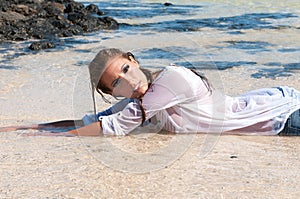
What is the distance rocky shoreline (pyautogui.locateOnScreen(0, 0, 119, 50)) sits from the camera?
32.7ft

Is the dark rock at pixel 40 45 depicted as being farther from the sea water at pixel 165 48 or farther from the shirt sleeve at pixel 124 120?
the shirt sleeve at pixel 124 120

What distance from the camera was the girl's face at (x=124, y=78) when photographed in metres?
3.70

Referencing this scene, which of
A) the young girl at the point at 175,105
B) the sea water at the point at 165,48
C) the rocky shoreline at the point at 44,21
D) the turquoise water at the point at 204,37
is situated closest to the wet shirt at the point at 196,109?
the young girl at the point at 175,105

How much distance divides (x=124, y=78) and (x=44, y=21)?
7623mm

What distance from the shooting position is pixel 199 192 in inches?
123

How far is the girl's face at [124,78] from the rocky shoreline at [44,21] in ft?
17.3

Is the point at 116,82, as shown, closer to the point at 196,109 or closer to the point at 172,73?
the point at 172,73

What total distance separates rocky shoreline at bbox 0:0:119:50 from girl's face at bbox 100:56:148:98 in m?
5.29

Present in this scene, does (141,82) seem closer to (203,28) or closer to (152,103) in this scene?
(152,103)

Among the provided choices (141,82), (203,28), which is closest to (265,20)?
(203,28)

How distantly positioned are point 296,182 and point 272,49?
5415 mm

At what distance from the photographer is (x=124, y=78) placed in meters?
3.71

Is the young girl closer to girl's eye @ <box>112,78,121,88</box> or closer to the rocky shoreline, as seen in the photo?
girl's eye @ <box>112,78,121,88</box>

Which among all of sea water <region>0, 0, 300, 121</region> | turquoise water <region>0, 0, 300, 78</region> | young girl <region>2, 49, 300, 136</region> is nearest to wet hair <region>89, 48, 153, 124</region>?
young girl <region>2, 49, 300, 136</region>
